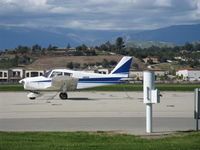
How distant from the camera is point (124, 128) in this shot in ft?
45.0

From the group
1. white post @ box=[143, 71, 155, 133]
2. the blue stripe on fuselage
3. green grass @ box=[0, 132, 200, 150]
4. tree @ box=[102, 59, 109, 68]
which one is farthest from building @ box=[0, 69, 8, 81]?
green grass @ box=[0, 132, 200, 150]

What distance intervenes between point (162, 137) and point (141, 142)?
4.45ft

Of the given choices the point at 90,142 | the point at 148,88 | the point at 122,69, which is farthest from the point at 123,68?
the point at 90,142

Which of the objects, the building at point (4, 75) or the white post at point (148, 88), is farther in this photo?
the building at point (4, 75)

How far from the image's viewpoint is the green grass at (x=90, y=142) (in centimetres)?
940

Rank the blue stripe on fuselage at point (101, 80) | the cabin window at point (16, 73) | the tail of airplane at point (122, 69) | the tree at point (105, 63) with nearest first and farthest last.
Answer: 1. the blue stripe on fuselage at point (101, 80)
2. the tail of airplane at point (122, 69)
3. the cabin window at point (16, 73)
4. the tree at point (105, 63)

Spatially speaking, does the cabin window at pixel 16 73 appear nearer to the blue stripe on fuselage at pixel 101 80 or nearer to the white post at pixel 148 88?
the blue stripe on fuselage at pixel 101 80

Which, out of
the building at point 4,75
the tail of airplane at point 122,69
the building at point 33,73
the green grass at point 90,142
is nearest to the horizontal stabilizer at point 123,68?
the tail of airplane at point 122,69

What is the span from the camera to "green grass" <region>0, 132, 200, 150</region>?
370 inches

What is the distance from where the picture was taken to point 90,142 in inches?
408

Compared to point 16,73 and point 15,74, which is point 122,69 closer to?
point 15,74

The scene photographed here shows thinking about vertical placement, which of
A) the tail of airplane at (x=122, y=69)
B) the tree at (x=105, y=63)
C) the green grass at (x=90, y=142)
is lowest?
the green grass at (x=90, y=142)

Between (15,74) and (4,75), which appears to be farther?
(15,74)

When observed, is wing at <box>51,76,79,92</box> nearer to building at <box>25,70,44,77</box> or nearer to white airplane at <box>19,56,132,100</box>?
white airplane at <box>19,56,132,100</box>
